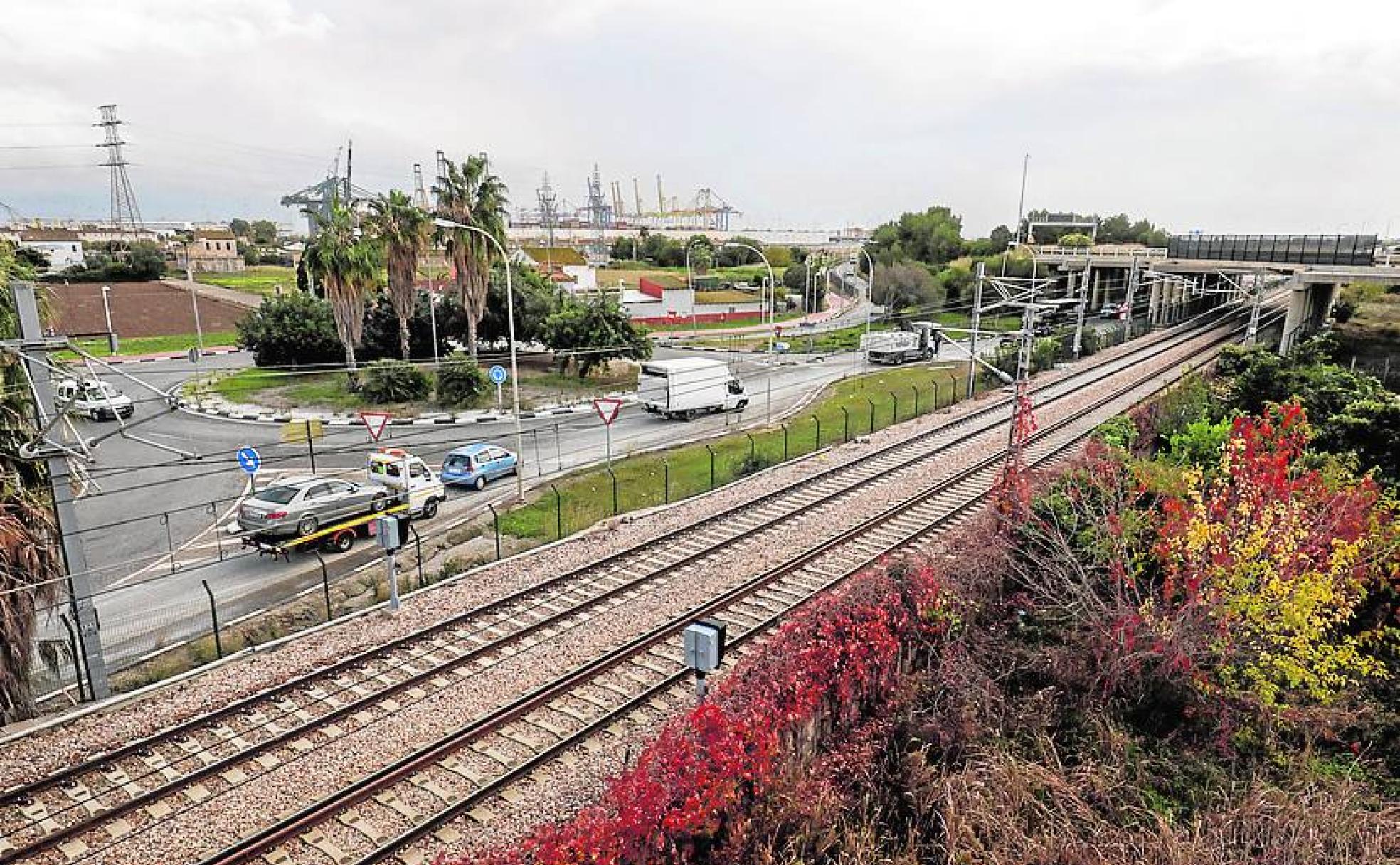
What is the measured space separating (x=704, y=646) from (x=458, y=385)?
3192cm

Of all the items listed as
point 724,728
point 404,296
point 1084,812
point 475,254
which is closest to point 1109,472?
point 1084,812

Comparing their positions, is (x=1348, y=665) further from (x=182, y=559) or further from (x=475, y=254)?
(x=475, y=254)

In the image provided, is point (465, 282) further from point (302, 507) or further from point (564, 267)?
point (564, 267)

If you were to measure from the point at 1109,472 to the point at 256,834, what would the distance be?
15.9 meters

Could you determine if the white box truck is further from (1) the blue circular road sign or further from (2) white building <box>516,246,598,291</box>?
(2) white building <box>516,246,598,291</box>

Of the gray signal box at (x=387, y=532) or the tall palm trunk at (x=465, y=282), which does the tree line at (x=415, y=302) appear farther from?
the gray signal box at (x=387, y=532)

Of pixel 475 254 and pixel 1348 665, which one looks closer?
pixel 1348 665

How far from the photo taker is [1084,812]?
28.6 ft

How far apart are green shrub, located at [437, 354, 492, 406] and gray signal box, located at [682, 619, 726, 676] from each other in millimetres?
31421

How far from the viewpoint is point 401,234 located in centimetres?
3788

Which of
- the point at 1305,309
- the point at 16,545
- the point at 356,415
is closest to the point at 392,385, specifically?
the point at 356,415

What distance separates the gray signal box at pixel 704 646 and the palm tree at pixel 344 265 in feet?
105

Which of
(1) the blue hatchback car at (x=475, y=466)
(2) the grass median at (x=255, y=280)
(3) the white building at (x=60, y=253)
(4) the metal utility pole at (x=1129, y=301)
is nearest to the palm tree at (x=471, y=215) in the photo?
(1) the blue hatchback car at (x=475, y=466)

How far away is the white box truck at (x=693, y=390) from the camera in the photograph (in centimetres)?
3512
